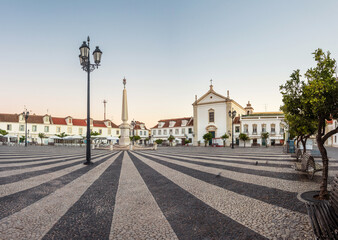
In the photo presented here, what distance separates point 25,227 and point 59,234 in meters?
0.66

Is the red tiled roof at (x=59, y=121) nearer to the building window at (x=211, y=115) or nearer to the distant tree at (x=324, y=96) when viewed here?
the building window at (x=211, y=115)

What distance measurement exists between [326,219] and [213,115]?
47.9m

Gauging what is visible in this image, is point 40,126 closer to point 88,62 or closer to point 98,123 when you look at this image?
point 98,123

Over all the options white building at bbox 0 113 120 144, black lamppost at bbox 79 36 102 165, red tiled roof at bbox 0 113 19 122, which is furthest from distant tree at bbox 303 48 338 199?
red tiled roof at bbox 0 113 19 122

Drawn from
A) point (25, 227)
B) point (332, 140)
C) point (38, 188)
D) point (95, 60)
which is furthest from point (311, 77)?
point (332, 140)

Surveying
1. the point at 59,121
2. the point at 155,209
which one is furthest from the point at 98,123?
the point at 155,209

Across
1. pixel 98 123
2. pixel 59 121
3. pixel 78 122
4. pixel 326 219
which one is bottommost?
pixel 326 219

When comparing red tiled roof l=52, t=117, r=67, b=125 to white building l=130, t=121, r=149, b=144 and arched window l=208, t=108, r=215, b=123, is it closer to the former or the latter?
white building l=130, t=121, r=149, b=144

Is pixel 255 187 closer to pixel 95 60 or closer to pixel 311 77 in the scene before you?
pixel 311 77

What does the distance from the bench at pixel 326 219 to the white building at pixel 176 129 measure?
50772 millimetres

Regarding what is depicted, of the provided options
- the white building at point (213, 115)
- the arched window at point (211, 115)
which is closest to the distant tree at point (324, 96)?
the white building at point (213, 115)

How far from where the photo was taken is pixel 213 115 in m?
49.5

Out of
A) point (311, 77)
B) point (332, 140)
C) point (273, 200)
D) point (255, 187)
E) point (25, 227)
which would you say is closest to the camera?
point (25, 227)

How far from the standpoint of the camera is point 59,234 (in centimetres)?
288
